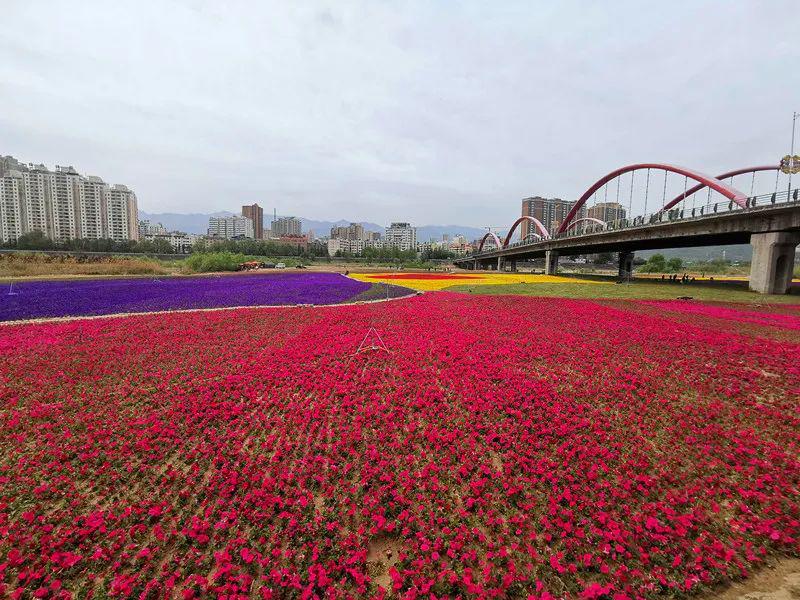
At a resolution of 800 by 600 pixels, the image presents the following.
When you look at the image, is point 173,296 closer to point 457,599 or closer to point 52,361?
point 52,361

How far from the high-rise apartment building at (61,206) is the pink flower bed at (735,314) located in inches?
7758

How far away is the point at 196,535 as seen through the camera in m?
4.97

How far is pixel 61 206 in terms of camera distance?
523 feet

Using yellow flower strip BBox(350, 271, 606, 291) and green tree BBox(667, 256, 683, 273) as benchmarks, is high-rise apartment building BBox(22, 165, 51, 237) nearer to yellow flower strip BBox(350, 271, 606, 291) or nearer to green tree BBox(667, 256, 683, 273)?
yellow flower strip BBox(350, 271, 606, 291)

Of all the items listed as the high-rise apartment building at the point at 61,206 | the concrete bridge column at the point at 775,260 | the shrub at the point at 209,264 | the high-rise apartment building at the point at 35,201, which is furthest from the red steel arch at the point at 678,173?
the high-rise apartment building at the point at 35,201

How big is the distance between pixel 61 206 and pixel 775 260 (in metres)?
232

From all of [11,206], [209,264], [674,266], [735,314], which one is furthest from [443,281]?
[11,206]

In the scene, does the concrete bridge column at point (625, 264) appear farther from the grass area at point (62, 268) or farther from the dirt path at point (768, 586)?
the grass area at point (62, 268)

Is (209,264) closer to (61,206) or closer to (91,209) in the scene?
(91,209)

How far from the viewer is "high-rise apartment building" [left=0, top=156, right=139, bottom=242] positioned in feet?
492

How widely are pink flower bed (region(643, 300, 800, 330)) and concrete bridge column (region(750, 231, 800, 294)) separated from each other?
34.2 ft

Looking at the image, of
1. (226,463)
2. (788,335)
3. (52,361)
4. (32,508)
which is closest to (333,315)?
(52,361)

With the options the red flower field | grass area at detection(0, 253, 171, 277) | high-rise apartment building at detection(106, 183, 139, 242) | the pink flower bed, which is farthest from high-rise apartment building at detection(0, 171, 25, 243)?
the pink flower bed

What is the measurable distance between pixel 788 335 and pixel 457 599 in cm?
2082
